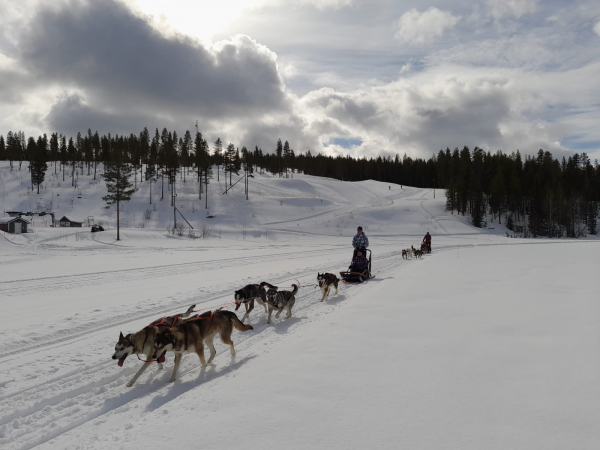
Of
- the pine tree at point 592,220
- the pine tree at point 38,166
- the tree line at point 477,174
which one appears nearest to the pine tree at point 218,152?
the tree line at point 477,174

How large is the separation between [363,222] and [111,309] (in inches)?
Answer: 1887

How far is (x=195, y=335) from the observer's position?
5.41 meters

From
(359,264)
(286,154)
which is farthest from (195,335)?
(286,154)

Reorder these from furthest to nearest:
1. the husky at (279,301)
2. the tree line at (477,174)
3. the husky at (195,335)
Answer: the tree line at (477,174)
the husky at (279,301)
the husky at (195,335)

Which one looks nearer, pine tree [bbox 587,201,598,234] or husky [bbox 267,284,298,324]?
husky [bbox 267,284,298,324]

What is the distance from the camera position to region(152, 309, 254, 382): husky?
5062mm

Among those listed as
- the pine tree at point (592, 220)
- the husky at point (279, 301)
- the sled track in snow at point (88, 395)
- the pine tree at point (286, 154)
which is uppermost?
the pine tree at point (286, 154)

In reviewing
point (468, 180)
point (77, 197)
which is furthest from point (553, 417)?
point (77, 197)

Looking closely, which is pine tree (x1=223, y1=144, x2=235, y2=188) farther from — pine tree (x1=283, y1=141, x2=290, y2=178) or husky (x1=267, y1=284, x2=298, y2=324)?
husky (x1=267, y1=284, x2=298, y2=324)

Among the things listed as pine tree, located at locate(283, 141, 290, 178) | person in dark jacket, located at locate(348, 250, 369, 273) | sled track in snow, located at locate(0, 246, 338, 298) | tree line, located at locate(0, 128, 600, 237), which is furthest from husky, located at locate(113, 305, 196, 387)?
pine tree, located at locate(283, 141, 290, 178)

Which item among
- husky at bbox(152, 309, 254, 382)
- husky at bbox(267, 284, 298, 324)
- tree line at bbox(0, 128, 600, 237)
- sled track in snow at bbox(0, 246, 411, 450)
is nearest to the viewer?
sled track in snow at bbox(0, 246, 411, 450)

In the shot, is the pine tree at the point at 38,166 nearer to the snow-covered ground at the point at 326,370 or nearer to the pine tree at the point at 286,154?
the pine tree at the point at 286,154

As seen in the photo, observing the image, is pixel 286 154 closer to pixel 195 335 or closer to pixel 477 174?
pixel 477 174

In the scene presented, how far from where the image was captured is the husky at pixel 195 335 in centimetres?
506
